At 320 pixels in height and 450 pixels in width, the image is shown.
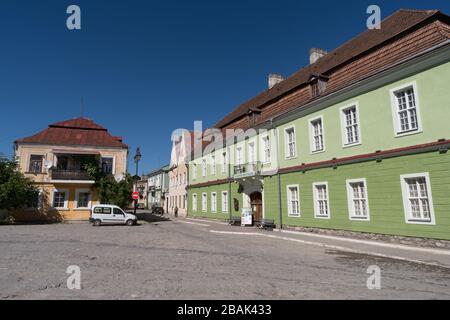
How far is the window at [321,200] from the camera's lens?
16484 millimetres

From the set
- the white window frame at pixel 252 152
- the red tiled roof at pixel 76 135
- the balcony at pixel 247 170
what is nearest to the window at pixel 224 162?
the balcony at pixel 247 170

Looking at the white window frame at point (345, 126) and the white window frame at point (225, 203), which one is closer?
the white window frame at point (345, 126)

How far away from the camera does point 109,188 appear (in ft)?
91.3

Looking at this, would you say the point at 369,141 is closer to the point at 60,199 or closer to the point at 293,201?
the point at 293,201

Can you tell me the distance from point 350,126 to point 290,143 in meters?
4.78

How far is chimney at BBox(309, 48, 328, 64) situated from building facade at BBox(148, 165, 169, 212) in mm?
34010

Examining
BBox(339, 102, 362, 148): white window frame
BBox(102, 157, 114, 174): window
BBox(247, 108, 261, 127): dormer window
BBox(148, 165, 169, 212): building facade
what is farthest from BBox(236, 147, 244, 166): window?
BBox(148, 165, 169, 212): building facade

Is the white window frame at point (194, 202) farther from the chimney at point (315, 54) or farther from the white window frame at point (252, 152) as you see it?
the chimney at point (315, 54)

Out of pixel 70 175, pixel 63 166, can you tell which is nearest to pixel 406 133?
pixel 70 175

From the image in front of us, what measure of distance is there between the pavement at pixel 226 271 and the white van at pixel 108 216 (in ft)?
36.1

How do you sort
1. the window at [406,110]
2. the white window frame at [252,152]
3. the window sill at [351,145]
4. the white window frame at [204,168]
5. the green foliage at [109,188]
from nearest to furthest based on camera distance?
the window at [406,110]
the window sill at [351,145]
the white window frame at [252,152]
the green foliage at [109,188]
the white window frame at [204,168]

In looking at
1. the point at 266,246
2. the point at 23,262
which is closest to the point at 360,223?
the point at 266,246

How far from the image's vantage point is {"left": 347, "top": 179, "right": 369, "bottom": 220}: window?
47.0 ft

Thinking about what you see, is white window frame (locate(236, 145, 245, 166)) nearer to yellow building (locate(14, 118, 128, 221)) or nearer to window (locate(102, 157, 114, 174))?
yellow building (locate(14, 118, 128, 221))
